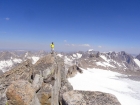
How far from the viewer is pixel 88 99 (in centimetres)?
915

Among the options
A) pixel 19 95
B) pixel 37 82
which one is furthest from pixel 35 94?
pixel 37 82

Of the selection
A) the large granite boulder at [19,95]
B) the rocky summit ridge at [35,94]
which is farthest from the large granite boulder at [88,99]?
the large granite boulder at [19,95]

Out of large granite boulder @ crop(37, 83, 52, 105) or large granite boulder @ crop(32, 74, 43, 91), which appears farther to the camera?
large granite boulder @ crop(32, 74, 43, 91)

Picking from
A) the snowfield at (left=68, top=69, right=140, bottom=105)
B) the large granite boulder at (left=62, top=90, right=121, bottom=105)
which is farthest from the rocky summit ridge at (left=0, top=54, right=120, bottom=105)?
the snowfield at (left=68, top=69, right=140, bottom=105)

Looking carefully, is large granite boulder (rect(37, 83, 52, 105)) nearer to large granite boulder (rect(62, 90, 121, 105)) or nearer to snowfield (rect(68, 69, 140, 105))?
large granite boulder (rect(62, 90, 121, 105))

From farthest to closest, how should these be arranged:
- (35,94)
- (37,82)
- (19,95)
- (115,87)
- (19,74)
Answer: (115,87) < (37,82) < (19,74) < (35,94) < (19,95)

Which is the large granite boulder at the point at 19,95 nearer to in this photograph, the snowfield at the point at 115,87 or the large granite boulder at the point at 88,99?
the large granite boulder at the point at 88,99

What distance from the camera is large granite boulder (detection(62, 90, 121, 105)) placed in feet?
29.1

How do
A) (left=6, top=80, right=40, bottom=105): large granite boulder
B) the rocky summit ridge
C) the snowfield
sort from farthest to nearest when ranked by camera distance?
the snowfield → (left=6, top=80, right=40, bottom=105): large granite boulder → the rocky summit ridge

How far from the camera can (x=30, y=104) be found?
10.6 metres

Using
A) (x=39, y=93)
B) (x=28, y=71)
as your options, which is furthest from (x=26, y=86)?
(x=28, y=71)

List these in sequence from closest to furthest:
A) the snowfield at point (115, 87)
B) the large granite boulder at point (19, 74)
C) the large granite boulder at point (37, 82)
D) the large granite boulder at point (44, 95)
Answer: the large granite boulder at point (19, 74) < the large granite boulder at point (44, 95) < the large granite boulder at point (37, 82) < the snowfield at point (115, 87)

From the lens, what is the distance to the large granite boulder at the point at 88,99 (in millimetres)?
8883

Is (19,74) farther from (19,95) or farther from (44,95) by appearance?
(19,95)
